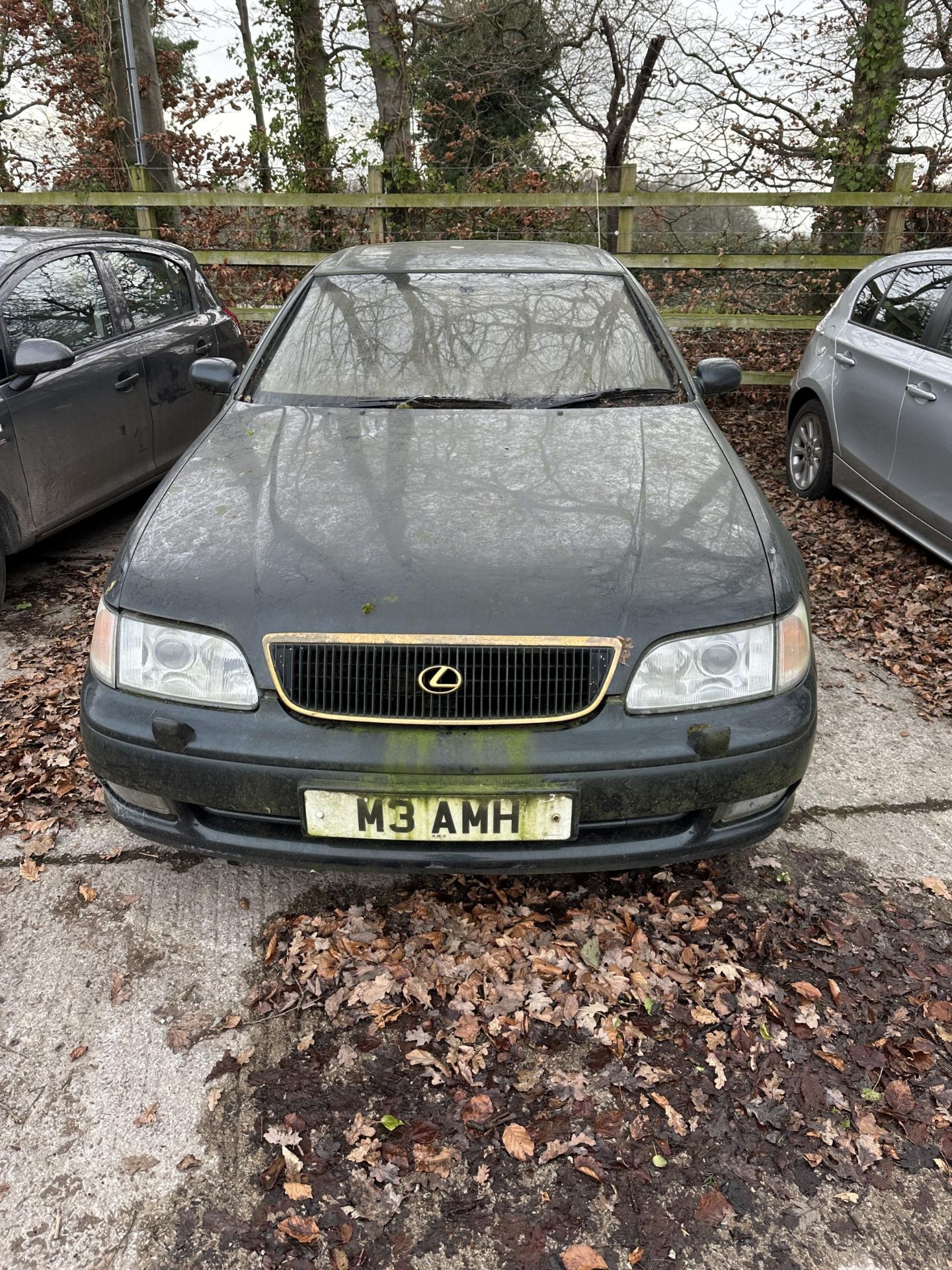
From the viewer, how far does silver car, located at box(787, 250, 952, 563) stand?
14.4 ft

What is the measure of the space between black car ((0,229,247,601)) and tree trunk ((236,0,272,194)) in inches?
156

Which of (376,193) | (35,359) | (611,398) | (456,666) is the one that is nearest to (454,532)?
(456,666)

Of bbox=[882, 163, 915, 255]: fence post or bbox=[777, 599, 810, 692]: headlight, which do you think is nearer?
bbox=[777, 599, 810, 692]: headlight

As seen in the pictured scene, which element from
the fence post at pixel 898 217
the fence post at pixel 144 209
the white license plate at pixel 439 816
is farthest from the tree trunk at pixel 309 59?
the white license plate at pixel 439 816

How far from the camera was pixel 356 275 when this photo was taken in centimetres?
350

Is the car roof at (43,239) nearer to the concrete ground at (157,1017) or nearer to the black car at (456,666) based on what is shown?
the black car at (456,666)

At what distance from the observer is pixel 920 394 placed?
4.48m

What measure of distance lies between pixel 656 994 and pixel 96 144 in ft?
42.9

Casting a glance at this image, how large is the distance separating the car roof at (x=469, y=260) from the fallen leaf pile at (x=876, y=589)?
2042 mm

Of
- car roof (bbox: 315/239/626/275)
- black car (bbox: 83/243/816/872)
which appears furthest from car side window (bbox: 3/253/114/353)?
black car (bbox: 83/243/816/872)

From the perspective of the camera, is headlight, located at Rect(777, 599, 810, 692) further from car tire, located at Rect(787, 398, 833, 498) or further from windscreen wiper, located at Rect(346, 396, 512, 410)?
car tire, located at Rect(787, 398, 833, 498)

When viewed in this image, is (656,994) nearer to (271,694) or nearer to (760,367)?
(271,694)

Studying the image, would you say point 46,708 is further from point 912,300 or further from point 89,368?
point 912,300

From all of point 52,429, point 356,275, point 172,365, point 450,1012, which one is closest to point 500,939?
point 450,1012
